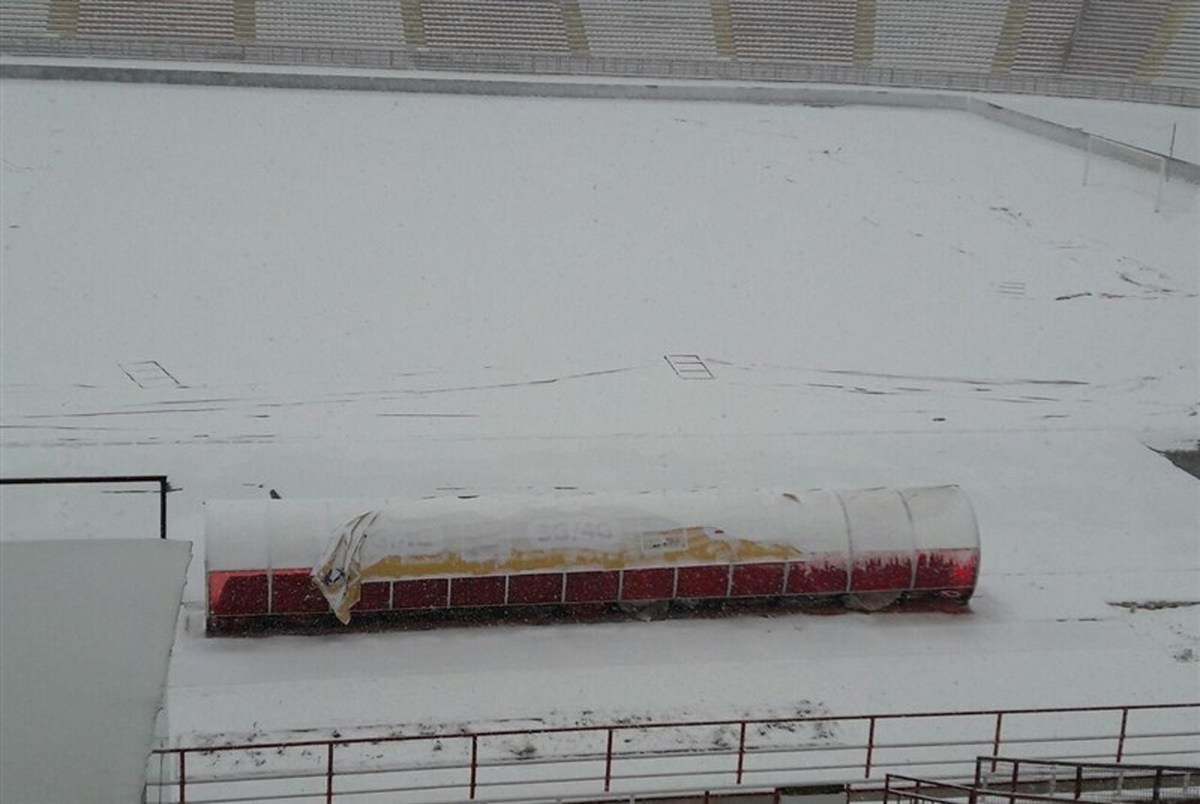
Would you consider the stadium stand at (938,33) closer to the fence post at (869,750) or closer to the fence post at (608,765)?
the fence post at (869,750)

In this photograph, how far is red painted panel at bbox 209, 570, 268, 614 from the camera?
48.2ft

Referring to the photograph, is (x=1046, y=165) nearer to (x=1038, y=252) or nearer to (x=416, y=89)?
(x=1038, y=252)

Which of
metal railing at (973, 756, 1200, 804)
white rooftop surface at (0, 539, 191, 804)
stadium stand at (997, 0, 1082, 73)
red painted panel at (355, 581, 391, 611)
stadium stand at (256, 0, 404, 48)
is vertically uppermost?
stadium stand at (997, 0, 1082, 73)

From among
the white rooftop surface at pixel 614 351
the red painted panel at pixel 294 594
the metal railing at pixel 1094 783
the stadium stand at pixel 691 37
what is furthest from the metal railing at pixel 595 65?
the metal railing at pixel 1094 783

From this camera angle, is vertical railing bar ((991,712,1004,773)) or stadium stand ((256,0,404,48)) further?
stadium stand ((256,0,404,48))

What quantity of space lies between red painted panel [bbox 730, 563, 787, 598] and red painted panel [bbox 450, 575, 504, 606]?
2.18m

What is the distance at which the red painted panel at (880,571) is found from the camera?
15.7m

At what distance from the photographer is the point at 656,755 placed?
13250 millimetres

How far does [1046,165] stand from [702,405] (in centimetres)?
1369

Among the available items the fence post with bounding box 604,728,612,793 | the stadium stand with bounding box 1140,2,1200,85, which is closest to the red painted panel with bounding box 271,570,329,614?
the fence post with bounding box 604,728,612,793

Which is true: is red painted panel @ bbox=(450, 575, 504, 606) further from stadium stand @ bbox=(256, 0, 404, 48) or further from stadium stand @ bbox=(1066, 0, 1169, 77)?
stadium stand @ bbox=(1066, 0, 1169, 77)

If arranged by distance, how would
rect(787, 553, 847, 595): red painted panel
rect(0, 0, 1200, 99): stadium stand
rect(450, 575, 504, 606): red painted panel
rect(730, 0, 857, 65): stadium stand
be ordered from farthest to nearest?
rect(730, 0, 857, 65): stadium stand
rect(0, 0, 1200, 99): stadium stand
rect(787, 553, 847, 595): red painted panel
rect(450, 575, 504, 606): red painted panel

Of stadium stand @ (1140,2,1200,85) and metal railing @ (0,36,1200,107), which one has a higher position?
stadium stand @ (1140,2,1200,85)

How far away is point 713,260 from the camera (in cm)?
2692
